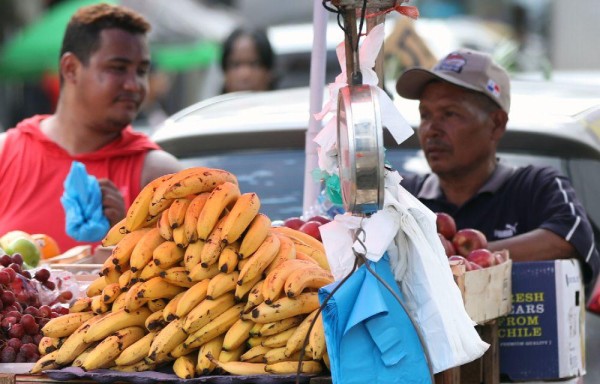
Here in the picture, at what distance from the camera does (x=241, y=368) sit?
10.6ft

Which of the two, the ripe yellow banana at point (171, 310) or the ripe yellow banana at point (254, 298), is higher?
the ripe yellow banana at point (254, 298)

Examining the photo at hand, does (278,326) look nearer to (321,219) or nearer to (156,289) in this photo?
(156,289)

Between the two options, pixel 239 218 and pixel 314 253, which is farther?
pixel 314 253

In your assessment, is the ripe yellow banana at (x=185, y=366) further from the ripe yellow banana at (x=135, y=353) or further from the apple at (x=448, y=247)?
the apple at (x=448, y=247)

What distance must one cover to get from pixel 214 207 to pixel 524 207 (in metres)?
2.11

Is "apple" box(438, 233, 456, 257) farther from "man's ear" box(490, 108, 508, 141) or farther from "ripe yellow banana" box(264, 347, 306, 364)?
"ripe yellow banana" box(264, 347, 306, 364)

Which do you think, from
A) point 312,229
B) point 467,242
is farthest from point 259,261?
point 467,242

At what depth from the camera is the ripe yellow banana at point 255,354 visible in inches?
130

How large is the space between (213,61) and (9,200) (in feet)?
→ 49.3

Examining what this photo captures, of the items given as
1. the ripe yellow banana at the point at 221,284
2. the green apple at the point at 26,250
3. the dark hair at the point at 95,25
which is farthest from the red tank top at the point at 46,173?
the ripe yellow banana at the point at 221,284

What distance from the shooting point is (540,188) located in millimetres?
4934

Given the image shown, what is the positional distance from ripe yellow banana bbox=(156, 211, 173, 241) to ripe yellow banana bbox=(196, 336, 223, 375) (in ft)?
1.14

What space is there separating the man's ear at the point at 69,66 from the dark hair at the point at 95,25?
3 cm

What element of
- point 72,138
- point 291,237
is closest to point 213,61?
point 72,138
